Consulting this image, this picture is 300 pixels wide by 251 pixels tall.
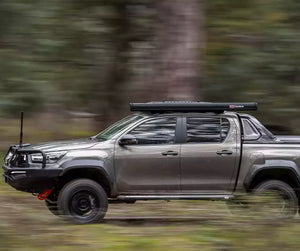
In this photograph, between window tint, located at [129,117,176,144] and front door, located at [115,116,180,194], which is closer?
front door, located at [115,116,180,194]

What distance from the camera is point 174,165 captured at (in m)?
9.37

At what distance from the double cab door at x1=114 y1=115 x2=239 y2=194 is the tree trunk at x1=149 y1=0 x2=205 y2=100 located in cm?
326

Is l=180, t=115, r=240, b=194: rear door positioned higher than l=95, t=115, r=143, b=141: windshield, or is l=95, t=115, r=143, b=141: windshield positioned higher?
l=95, t=115, r=143, b=141: windshield

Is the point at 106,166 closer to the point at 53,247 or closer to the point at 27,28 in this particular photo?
the point at 53,247

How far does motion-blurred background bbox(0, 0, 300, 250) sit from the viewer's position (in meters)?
12.8

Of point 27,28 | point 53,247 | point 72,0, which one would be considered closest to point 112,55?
point 72,0

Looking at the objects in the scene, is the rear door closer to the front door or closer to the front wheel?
the front door

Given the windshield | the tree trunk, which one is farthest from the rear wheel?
the tree trunk

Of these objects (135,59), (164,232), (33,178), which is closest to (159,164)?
(33,178)

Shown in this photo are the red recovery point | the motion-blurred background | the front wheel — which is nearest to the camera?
the front wheel

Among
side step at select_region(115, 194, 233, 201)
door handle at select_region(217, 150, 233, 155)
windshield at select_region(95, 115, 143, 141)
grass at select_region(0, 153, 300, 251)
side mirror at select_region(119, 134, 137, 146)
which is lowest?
side step at select_region(115, 194, 233, 201)

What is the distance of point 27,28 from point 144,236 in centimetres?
784

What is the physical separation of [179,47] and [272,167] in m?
4.30

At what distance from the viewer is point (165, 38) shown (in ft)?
42.1
